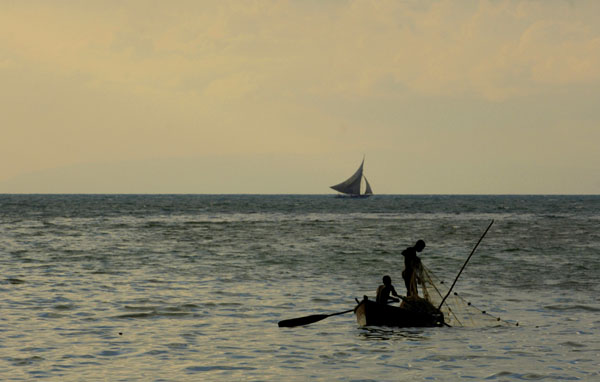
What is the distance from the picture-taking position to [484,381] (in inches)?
494

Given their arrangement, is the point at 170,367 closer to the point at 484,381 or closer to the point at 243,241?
the point at 484,381

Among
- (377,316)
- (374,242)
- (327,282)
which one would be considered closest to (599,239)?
(374,242)

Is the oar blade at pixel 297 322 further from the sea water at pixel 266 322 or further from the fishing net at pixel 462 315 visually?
the fishing net at pixel 462 315

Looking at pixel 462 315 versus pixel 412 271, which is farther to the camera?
pixel 462 315

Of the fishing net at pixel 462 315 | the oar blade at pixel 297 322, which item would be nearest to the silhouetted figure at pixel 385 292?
the fishing net at pixel 462 315

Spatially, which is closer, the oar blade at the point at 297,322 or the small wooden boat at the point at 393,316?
the oar blade at the point at 297,322

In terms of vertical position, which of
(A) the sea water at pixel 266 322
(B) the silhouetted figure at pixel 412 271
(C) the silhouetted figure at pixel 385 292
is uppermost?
(B) the silhouetted figure at pixel 412 271

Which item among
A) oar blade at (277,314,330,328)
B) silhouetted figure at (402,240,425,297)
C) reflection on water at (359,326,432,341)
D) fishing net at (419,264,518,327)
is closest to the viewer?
reflection on water at (359,326,432,341)

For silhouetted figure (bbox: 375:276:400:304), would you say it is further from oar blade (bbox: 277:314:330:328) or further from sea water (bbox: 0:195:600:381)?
oar blade (bbox: 277:314:330:328)

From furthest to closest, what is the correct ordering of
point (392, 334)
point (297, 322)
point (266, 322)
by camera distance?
point (266, 322) → point (297, 322) → point (392, 334)

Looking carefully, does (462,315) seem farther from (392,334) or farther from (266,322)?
(266,322)

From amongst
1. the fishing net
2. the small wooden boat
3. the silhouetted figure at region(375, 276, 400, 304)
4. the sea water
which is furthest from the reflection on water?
the fishing net

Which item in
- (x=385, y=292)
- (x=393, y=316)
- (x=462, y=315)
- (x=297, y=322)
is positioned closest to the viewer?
(x=297, y=322)

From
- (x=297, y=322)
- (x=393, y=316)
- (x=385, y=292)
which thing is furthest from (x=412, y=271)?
(x=297, y=322)
